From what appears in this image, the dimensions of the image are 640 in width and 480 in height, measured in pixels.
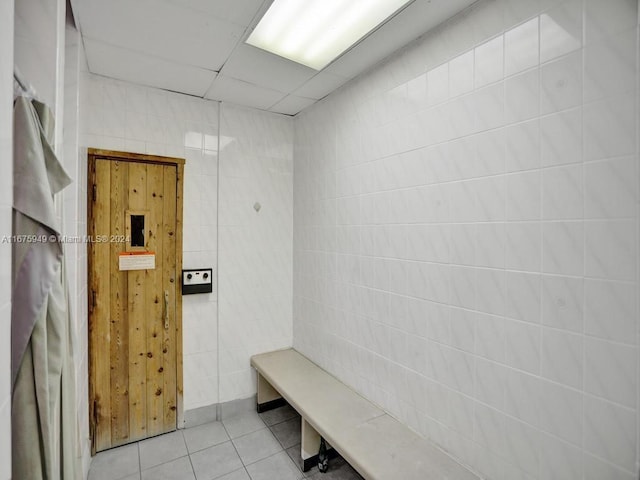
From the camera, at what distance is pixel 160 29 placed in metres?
1.80

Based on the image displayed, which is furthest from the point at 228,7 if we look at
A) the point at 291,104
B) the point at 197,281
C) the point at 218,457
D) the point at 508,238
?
the point at 218,457

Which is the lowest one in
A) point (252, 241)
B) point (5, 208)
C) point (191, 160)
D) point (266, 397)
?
point (266, 397)

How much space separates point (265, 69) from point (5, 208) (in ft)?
6.17

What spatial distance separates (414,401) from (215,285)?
5.91ft

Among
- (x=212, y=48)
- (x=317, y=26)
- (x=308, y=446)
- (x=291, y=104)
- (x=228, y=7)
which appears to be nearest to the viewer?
(x=228, y=7)

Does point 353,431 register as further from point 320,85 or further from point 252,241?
point 320,85

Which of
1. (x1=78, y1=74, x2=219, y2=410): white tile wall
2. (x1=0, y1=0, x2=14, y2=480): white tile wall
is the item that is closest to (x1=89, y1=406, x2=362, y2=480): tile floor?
Result: (x1=78, y1=74, x2=219, y2=410): white tile wall

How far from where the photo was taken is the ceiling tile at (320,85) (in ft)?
7.59

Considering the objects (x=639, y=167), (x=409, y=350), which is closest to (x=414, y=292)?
(x=409, y=350)

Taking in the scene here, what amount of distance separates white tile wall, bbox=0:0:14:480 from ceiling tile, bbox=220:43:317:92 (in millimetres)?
1402

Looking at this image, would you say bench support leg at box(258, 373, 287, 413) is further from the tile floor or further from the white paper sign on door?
the white paper sign on door

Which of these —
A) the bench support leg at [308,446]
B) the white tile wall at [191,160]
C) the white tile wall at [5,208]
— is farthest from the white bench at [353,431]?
the white tile wall at [5,208]

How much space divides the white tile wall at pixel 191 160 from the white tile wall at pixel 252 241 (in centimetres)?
8

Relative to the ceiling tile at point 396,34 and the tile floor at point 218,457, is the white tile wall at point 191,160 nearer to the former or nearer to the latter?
the tile floor at point 218,457
